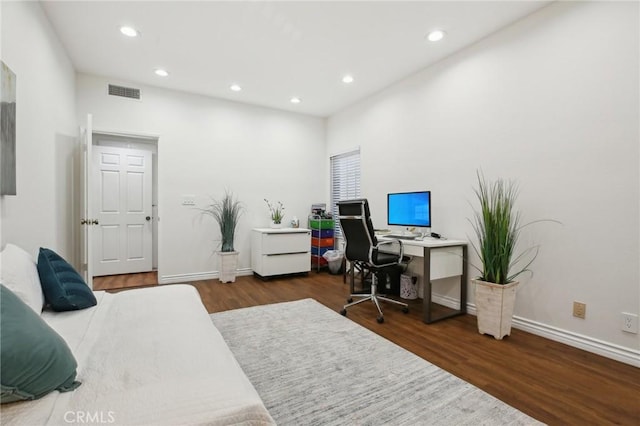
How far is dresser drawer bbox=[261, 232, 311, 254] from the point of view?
435 cm

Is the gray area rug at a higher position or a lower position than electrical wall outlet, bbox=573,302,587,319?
lower

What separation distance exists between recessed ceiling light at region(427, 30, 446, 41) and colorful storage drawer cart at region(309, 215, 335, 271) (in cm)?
286

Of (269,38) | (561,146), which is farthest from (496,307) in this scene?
(269,38)

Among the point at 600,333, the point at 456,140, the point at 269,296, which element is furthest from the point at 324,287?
the point at 600,333

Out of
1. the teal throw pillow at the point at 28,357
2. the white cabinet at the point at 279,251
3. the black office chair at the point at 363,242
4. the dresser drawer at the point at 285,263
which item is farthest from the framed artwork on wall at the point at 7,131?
the dresser drawer at the point at 285,263

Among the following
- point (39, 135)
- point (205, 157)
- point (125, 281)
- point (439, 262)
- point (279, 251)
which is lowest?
point (125, 281)

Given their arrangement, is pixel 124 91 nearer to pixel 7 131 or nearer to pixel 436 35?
pixel 7 131

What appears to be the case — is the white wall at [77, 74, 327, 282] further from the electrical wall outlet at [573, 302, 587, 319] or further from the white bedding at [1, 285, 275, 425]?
the electrical wall outlet at [573, 302, 587, 319]

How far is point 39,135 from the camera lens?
2.33m

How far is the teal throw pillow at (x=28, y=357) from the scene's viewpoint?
0.78 m

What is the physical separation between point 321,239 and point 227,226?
57.5 inches

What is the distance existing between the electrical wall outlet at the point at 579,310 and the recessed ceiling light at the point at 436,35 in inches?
99.8

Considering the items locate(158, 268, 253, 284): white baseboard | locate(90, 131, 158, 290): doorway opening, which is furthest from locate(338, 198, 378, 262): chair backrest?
locate(90, 131, 158, 290): doorway opening

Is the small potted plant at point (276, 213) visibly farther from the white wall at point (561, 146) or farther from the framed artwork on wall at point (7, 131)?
the framed artwork on wall at point (7, 131)
